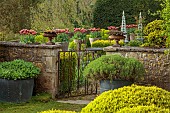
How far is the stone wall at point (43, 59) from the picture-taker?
8078mm

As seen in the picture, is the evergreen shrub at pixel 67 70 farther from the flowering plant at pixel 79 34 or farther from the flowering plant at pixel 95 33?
the flowering plant at pixel 95 33

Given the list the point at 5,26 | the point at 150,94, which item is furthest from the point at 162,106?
the point at 5,26

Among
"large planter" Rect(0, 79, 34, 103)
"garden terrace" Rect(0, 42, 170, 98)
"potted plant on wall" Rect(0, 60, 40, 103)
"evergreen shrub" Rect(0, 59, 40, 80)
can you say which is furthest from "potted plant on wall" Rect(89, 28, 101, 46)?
"large planter" Rect(0, 79, 34, 103)

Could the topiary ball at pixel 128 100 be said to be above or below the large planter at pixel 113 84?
above

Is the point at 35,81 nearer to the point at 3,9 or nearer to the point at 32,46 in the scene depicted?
the point at 32,46

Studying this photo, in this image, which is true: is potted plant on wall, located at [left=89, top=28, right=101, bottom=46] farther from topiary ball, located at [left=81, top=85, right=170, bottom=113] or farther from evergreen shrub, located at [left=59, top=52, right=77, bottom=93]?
topiary ball, located at [left=81, top=85, right=170, bottom=113]

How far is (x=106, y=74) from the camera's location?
664cm

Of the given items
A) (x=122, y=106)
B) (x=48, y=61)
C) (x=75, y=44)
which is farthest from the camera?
(x=75, y=44)

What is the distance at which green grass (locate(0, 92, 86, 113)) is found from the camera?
23.7 feet

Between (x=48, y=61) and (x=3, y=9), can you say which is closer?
(x=48, y=61)

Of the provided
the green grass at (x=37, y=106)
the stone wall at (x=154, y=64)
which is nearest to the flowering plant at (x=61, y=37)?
the green grass at (x=37, y=106)

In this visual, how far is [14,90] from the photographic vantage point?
7652mm

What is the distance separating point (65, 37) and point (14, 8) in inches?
188

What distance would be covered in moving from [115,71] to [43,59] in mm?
2080
